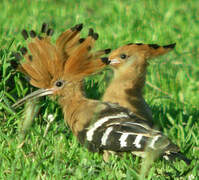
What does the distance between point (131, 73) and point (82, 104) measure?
3.20 feet

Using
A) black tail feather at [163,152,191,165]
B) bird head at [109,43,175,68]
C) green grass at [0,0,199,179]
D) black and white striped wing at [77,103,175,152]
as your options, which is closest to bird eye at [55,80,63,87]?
green grass at [0,0,199,179]

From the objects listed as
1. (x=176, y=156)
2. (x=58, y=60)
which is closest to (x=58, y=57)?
(x=58, y=60)

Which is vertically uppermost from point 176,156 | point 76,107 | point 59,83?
point 59,83

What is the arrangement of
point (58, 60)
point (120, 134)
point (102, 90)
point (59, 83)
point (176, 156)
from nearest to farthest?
1. point (176, 156)
2. point (120, 134)
3. point (58, 60)
4. point (59, 83)
5. point (102, 90)

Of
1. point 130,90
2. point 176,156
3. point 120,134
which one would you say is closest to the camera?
point 176,156

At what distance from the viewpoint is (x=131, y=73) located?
465cm

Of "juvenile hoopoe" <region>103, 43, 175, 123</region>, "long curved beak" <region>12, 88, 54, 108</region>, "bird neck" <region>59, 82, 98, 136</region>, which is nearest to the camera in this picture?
"bird neck" <region>59, 82, 98, 136</region>

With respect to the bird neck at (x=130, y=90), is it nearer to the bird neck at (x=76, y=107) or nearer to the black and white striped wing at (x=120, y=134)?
the bird neck at (x=76, y=107)

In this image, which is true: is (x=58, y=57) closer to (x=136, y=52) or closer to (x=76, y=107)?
(x=76, y=107)

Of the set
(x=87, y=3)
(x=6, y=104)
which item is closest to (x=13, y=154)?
(x=6, y=104)

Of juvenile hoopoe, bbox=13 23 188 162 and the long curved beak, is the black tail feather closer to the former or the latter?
juvenile hoopoe, bbox=13 23 188 162

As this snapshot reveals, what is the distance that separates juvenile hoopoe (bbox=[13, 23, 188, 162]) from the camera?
10.5 feet

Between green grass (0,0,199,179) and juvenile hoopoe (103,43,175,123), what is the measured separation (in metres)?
0.15

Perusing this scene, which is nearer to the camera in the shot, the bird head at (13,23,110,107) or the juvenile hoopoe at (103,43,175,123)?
the bird head at (13,23,110,107)
